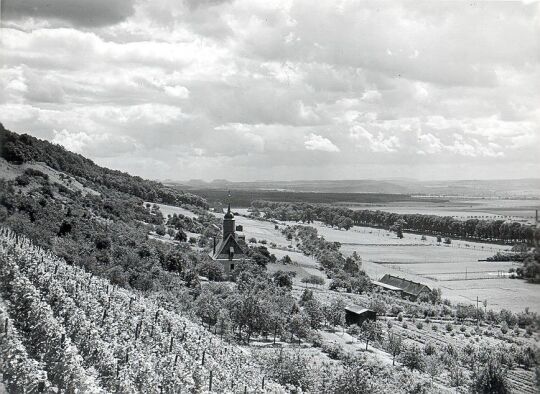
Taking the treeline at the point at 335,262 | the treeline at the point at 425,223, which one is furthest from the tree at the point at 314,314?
the treeline at the point at 425,223

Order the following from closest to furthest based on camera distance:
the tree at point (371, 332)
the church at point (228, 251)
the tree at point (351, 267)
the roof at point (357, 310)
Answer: the tree at point (371, 332), the roof at point (357, 310), the church at point (228, 251), the tree at point (351, 267)

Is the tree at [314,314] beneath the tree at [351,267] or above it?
above

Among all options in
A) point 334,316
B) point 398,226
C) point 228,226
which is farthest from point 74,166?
point 398,226

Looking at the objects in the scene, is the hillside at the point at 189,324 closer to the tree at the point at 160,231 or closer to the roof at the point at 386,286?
the roof at the point at 386,286

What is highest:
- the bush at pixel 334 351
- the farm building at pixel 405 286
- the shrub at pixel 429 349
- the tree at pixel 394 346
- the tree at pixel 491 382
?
the tree at pixel 491 382

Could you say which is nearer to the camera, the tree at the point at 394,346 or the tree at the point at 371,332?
the tree at the point at 394,346

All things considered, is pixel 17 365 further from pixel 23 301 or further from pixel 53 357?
pixel 23 301

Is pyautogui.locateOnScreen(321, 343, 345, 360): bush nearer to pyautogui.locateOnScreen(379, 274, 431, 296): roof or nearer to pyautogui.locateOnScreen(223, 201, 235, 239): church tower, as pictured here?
pyautogui.locateOnScreen(223, 201, 235, 239): church tower

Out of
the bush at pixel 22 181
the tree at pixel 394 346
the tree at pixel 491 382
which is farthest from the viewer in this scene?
the bush at pixel 22 181
